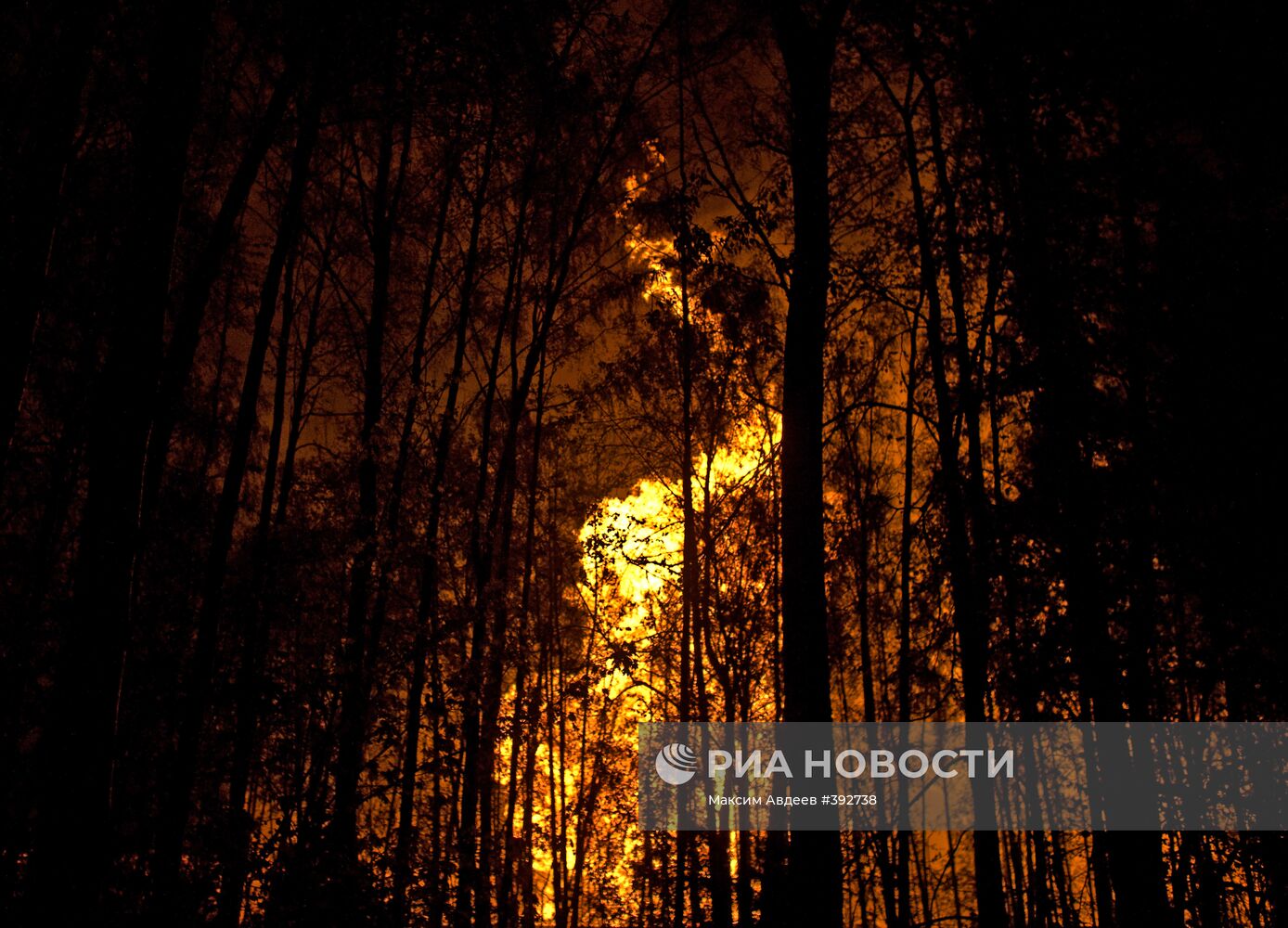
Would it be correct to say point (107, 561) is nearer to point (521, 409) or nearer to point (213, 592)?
point (213, 592)

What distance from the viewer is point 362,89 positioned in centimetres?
748

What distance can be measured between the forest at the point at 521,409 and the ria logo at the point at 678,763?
4.73 ft

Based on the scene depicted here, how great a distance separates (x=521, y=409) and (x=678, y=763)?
6880 mm

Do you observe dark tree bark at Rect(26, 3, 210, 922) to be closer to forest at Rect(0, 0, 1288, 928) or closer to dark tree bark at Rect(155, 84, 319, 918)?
forest at Rect(0, 0, 1288, 928)

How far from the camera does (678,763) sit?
13453mm

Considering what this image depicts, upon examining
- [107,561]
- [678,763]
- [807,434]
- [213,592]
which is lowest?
[678,763]

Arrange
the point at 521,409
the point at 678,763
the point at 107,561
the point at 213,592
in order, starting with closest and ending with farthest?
the point at 107,561, the point at 213,592, the point at 521,409, the point at 678,763

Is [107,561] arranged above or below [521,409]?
below

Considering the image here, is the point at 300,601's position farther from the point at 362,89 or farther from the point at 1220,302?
the point at 1220,302

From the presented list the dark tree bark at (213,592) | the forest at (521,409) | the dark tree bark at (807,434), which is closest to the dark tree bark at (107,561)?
the forest at (521,409)

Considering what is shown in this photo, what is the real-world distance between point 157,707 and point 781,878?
7.90m

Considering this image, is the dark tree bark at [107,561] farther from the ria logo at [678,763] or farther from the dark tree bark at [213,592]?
the ria logo at [678,763]

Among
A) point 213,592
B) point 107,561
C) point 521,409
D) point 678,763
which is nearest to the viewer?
point 107,561

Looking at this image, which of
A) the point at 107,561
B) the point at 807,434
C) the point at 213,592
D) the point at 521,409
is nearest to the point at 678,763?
the point at 521,409
